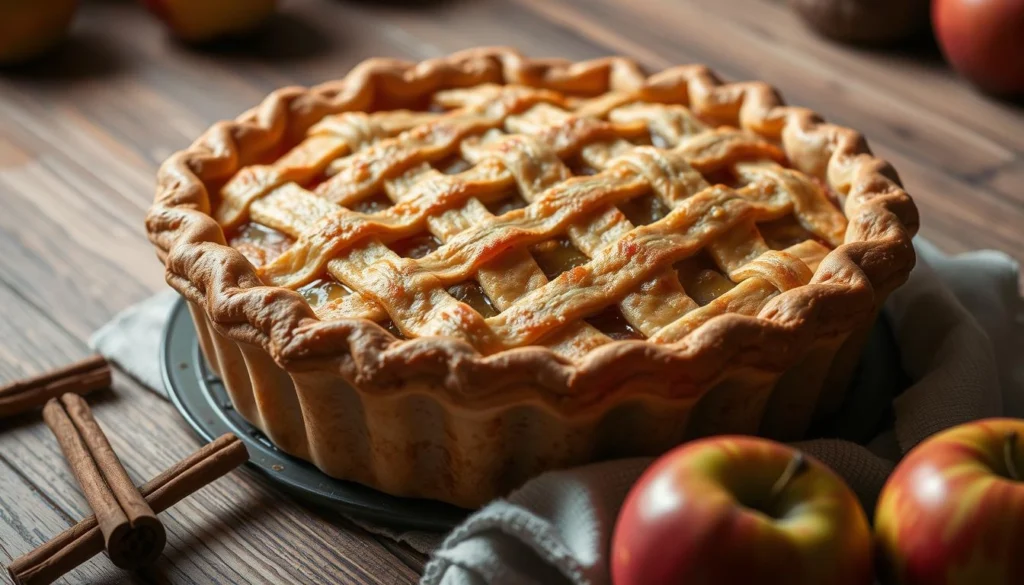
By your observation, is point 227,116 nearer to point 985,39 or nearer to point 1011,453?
point 985,39

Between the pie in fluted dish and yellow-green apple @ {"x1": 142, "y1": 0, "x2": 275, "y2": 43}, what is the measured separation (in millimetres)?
798

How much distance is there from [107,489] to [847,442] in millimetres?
887

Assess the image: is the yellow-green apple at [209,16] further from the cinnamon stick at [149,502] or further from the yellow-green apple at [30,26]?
the cinnamon stick at [149,502]

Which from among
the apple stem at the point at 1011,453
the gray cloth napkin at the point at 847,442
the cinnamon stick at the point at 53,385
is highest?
the apple stem at the point at 1011,453

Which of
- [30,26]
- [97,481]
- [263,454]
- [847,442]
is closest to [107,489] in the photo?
[97,481]

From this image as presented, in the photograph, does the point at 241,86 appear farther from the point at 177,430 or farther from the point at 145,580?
the point at 145,580

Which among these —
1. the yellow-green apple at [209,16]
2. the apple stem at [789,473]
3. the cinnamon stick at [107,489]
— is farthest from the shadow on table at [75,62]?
the apple stem at [789,473]

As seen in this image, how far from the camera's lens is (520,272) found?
55.5 inches

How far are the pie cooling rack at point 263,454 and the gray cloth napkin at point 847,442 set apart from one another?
0.08 feet

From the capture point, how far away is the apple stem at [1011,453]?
3.45ft

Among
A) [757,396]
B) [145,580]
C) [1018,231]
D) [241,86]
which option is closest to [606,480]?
[757,396]

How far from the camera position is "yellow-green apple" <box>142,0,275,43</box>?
243 centimetres

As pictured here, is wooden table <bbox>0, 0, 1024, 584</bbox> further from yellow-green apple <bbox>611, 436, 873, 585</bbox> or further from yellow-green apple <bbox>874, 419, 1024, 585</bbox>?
yellow-green apple <bbox>874, 419, 1024, 585</bbox>

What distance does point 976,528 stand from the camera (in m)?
1.00
